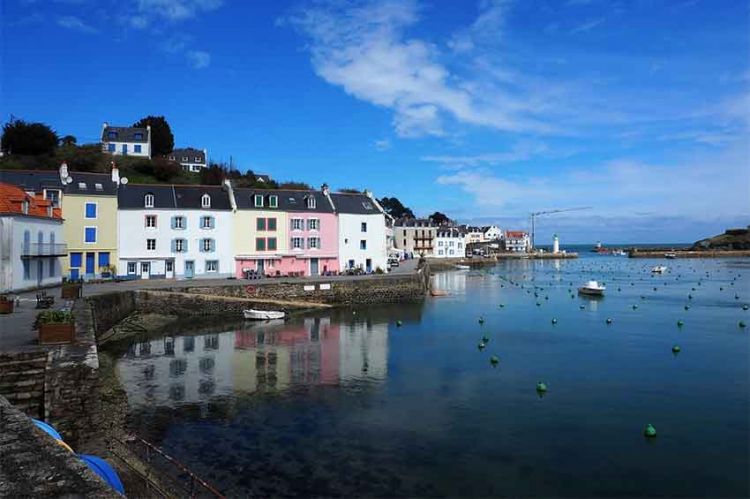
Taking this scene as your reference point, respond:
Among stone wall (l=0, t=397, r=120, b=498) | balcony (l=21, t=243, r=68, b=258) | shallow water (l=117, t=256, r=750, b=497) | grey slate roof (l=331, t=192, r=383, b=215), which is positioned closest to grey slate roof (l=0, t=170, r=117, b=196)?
balcony (l=21, t=243, r=68, b=258)

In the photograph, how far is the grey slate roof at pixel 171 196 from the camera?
47.6 metres

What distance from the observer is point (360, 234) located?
5844 cm

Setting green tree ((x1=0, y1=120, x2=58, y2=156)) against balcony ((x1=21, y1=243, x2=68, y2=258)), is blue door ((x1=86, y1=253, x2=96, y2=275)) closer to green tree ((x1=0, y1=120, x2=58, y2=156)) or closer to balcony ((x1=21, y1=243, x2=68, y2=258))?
balcony ((x1=21, y1=243, x2=68, y2=258))

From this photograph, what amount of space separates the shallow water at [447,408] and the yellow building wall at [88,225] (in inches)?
622

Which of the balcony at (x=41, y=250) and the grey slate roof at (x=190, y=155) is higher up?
the grey slate roof at (x=190, y=155)

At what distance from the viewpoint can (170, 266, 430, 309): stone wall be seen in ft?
142

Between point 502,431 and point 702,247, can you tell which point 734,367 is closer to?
point 502,431

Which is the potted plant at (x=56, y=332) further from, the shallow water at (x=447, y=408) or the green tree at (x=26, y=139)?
the green tree at (x=26, y=139)

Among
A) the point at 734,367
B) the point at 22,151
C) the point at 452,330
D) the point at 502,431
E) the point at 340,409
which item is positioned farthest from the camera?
the point at 22,151

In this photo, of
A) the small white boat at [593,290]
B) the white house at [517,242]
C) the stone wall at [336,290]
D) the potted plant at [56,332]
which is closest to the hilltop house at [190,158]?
the stone wall at [336,290]

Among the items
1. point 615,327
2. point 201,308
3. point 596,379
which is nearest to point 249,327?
point 201,308

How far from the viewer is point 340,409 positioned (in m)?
18.7

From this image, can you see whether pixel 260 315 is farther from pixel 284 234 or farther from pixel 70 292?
pixel 284 234

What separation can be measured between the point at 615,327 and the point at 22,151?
76.6 meters
